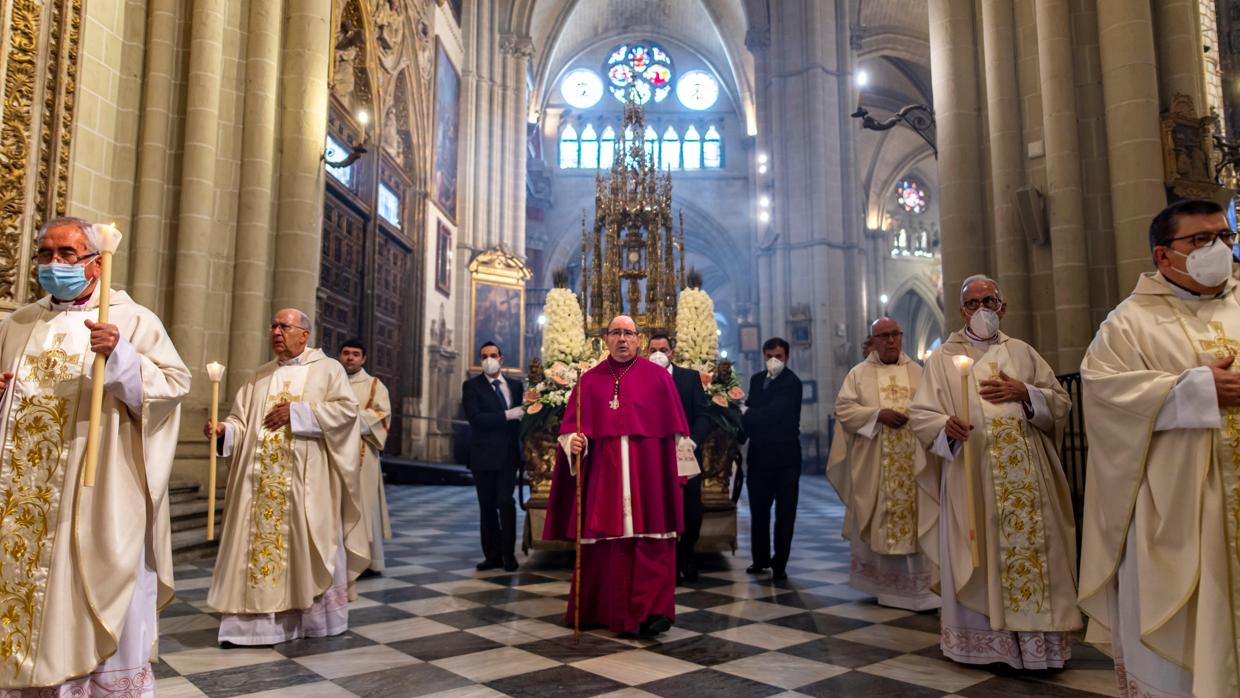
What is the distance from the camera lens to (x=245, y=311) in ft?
Answer: 24.5

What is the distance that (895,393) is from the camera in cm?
551

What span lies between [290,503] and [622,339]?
Result: 6.41 ft

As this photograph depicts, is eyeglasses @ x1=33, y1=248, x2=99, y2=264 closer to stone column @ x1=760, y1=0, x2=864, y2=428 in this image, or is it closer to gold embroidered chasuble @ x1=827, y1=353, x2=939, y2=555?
gold embroidered chasuble @ x1=827, y1=353, x2=939, y2=555

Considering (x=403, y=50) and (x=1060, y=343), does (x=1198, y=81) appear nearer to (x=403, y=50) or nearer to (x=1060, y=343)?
(x=1060, y=343)

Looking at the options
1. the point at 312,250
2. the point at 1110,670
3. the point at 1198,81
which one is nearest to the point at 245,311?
the point at 312,250

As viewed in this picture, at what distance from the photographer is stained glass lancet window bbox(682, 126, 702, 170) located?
112 feet

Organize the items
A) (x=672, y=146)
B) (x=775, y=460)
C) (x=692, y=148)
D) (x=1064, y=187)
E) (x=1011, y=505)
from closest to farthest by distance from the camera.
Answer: (x=1011, y=505), (x=775, y=460), (x=1064, y=187), (x=672, y=146), (x=692, y=148)

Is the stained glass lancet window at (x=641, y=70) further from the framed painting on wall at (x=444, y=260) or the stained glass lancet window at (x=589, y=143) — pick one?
the framed painting on wall at (x=444, y=260)

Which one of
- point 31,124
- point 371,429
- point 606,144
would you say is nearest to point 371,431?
point 371,429

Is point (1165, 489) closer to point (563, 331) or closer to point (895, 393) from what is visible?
point (895, 393)

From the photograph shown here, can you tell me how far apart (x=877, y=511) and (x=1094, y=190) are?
3.13 metres

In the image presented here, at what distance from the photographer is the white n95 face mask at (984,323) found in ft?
12.9

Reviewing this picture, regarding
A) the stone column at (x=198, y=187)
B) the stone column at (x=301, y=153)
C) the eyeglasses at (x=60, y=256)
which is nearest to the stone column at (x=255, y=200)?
the stone column at (x=301, y=153)

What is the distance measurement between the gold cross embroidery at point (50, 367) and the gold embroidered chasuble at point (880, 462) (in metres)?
4.24
